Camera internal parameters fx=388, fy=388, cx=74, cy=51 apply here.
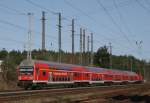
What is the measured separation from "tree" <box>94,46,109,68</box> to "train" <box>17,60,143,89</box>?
5501cm

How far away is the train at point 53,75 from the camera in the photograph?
4159 cm

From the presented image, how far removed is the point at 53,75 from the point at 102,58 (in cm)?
8046

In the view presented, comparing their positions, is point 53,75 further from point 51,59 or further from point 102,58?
point 102,58

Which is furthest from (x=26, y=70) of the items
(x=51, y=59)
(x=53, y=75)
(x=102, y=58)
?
(x=102, y=58)

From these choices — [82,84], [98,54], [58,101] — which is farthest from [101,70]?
[98,54]

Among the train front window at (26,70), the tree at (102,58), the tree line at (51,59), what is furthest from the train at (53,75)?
the tree at (102,58)

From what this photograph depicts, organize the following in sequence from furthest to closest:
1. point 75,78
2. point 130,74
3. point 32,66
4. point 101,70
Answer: point 130,74 < point 101,70 < point 75,78 < point 32,66

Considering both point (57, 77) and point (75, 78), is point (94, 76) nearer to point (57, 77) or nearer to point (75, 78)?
point (75, 78)

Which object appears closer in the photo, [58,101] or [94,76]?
[58,101]

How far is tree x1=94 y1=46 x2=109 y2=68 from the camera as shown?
121875 mm

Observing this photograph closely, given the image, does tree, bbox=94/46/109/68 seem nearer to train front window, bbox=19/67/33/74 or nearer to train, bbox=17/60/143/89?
train, bbox=17/60/143/89

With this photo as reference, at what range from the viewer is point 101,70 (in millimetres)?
67125

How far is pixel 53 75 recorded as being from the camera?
148 feet

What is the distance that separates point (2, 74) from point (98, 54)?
243 feet
